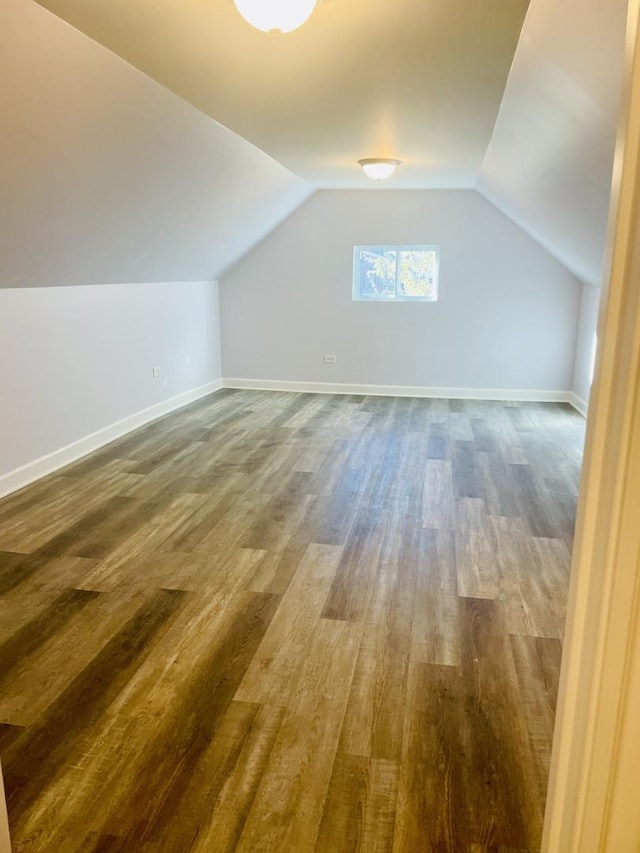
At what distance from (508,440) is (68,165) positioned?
3.94 metres

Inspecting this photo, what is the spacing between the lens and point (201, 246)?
5871 millimetres

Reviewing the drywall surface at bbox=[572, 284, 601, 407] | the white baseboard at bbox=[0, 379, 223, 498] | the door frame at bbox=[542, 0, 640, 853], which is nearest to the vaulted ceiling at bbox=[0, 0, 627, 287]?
the drywall surface at bbox=[572, 284, 601, 407]

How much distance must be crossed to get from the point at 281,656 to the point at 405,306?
5.31 metres

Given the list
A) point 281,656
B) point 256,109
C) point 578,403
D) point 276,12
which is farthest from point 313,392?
point 276,12

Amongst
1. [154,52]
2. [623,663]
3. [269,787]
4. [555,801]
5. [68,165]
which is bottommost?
[269,787]

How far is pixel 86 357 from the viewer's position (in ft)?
15.7

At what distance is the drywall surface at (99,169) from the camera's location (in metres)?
2.51

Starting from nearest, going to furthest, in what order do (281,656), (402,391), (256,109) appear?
(281,656) → (256,109) → (402,391)

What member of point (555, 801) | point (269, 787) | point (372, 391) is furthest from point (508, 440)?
point (555, 801)

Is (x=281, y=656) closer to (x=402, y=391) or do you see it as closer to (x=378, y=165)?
(x=378, y=165)

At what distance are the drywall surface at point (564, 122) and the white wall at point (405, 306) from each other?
1.24 metres

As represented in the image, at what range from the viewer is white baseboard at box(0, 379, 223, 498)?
404cm

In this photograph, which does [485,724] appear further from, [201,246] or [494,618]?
[201,246]

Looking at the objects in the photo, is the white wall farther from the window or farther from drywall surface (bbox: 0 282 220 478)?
drywall surface (bbox: 0 282 220 478)
